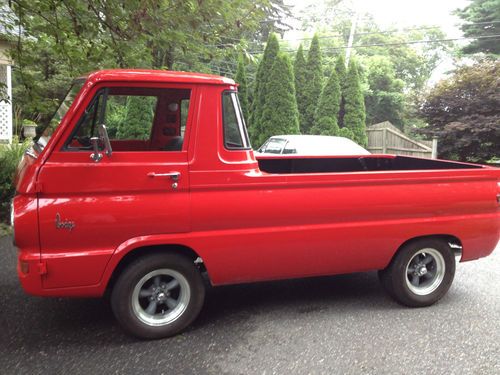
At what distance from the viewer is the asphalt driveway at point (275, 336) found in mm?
3154

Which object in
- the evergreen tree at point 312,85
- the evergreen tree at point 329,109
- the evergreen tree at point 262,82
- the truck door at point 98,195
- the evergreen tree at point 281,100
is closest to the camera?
the truck door at point 98,195

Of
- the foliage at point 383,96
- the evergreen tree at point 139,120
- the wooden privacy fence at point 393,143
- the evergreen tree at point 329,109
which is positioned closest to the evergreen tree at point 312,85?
the evergreen tree at point 329,109

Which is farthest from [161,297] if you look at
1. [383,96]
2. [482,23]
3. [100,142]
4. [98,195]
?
[383,96]

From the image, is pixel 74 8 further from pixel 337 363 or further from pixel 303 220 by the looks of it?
pixel 337 363

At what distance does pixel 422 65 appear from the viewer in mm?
37000

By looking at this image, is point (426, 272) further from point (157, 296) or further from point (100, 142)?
point (100, 142)

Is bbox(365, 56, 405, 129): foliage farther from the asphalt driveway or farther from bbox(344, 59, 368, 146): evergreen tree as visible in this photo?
the asphalt driveway

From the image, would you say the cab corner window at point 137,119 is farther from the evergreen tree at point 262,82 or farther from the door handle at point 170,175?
the evergreen tree at point 262,82

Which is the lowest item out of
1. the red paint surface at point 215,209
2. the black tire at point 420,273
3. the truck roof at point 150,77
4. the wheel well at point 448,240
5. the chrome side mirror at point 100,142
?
the black tire at point 420,273

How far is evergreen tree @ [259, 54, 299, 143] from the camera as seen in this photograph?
18594mm

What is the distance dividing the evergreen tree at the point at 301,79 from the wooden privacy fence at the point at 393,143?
3137 millimetres

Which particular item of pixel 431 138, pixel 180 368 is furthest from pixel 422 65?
pixel 180 368

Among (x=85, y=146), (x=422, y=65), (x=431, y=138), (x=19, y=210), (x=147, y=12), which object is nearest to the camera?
(x=19, y=210)

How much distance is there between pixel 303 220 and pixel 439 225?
130 cm
